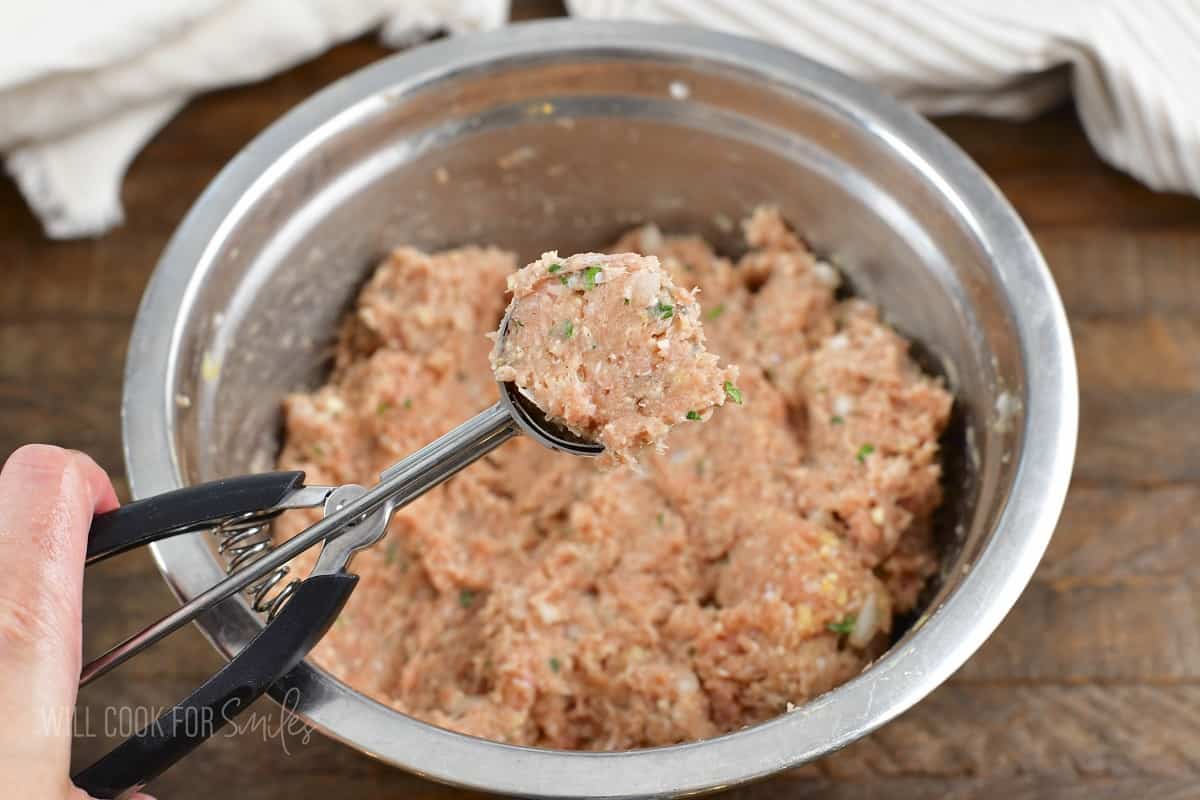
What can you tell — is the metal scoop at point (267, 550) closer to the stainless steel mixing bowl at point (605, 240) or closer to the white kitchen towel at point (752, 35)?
the stainless steel mixing bowl at point (605, 240)

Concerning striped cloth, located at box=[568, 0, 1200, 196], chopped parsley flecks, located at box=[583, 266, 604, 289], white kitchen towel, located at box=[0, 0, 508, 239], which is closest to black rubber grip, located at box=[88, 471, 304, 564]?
chopped parsley flecks, located at box=[583, 266, 604, 289]

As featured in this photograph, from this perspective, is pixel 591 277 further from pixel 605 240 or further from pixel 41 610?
pixel 605 240

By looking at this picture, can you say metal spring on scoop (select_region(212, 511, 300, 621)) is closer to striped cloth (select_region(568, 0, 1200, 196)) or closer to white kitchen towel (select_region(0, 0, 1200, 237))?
white kitchen towel (select_region(0, 0, 1200, 237))

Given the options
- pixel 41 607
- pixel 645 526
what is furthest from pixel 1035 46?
pixel 41 607

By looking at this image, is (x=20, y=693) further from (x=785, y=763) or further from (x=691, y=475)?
(x=691, y=475)

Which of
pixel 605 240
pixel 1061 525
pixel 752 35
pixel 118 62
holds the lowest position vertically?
pixel 1061 525

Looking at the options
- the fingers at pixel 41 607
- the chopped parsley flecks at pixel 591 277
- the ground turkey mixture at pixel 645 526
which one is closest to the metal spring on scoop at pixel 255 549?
the fingers at pixel 41 607
